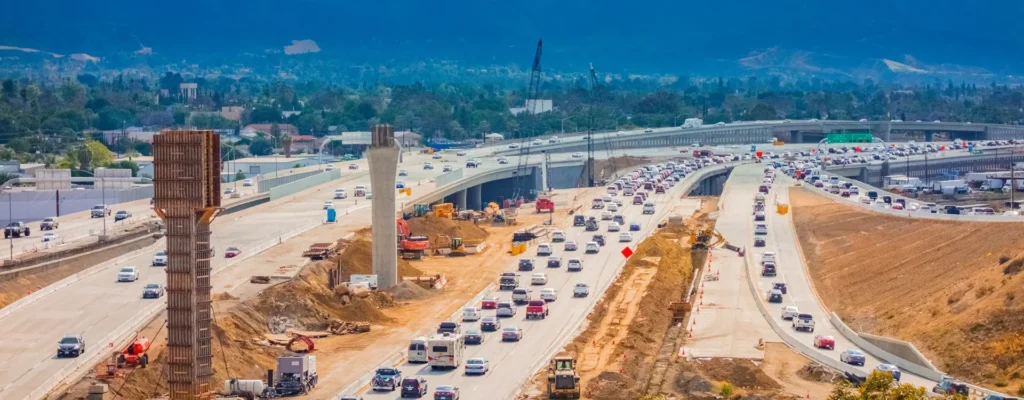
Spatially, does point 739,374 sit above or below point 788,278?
below

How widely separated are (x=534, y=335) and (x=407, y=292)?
12723 mm

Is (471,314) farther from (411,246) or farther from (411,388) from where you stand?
(411,246)

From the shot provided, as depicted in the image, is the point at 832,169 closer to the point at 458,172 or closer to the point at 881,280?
the point at 458,172

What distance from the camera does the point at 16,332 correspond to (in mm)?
55688

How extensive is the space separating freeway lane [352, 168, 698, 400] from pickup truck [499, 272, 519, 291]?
83cm

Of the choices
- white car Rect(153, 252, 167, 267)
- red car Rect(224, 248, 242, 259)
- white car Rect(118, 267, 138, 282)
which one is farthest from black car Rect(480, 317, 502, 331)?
red car Rect(224, 248, 242, 259)

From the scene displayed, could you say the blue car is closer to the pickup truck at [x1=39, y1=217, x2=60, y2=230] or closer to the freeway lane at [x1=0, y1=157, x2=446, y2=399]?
the freeway lane at [x1=0, y1=157, x2=446, y2=399]

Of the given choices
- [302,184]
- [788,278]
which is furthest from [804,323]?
[302,184]

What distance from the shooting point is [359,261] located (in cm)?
7956

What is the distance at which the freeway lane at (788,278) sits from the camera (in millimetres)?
56875

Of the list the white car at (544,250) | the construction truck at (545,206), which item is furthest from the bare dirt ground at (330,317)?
the construction truck at (545,206)

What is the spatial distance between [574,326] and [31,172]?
3628 inches

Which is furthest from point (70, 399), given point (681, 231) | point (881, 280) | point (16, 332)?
point (681, 231)

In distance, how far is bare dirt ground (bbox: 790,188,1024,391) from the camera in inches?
2176
